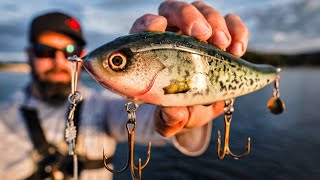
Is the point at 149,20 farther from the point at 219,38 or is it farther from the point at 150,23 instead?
the point at 219,38

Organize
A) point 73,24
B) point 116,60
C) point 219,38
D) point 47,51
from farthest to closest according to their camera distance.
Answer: point 73,24, point 47,51, point 219,38, point 116,60

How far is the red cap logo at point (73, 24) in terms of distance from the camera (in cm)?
728

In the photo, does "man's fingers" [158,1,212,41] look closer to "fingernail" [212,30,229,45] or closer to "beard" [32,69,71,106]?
"fingernail" [212,30,229,45]

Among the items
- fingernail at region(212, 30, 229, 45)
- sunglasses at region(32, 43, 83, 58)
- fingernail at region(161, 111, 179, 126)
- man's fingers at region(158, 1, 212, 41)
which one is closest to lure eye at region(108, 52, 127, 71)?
man's fingers at region(158, 1, 212, 41)

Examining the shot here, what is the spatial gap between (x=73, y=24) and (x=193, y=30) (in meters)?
5.37

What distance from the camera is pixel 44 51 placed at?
21.9 feet

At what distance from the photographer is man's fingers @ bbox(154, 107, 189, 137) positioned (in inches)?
118

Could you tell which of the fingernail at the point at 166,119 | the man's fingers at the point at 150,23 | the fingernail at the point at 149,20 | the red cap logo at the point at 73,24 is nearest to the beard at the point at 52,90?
the red cap logo at the point at 73,24

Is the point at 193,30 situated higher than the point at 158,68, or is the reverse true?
the point at 193,30

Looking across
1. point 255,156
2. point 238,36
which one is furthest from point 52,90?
point 255,156

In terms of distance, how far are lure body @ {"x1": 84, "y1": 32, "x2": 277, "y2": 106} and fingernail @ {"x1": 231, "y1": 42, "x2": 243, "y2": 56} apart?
0.68 m

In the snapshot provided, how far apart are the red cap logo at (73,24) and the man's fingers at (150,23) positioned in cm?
479

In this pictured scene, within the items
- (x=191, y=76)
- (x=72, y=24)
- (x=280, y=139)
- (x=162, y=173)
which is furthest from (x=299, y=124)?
(x=191, y=76)

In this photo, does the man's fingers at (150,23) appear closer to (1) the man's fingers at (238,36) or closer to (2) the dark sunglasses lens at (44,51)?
(1) the man's fingers at (238,36)
